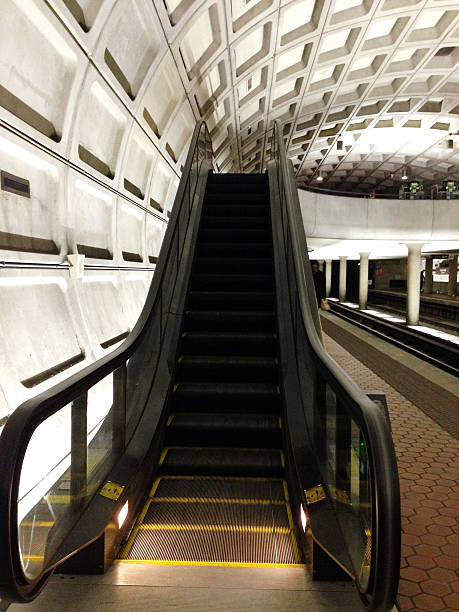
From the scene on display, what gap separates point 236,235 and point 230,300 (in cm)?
148

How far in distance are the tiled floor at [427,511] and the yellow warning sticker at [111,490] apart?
62.2 inches

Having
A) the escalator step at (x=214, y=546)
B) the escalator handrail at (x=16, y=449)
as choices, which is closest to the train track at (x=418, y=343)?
the escalator step at (x=214, y=546)

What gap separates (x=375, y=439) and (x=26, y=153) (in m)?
3.35

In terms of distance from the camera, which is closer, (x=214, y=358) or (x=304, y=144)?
(x=214, y=358)

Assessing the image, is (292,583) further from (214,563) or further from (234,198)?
(234,198)

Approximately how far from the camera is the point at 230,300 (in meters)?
5.14

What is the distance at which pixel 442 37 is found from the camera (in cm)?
1060

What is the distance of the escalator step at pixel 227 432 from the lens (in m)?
3.72

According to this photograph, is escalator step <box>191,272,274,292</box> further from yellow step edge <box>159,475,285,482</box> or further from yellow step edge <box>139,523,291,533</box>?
yellow step edge <box>139,523,291,533</box>

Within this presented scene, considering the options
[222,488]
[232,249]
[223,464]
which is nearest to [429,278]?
[232,249]

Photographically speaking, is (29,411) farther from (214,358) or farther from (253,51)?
(253,51)

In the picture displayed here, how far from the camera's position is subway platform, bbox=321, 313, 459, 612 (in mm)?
2533

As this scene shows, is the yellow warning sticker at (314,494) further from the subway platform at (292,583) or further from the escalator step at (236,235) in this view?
the escalator step at (236,235)

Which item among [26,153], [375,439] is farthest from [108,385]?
[26,153]
